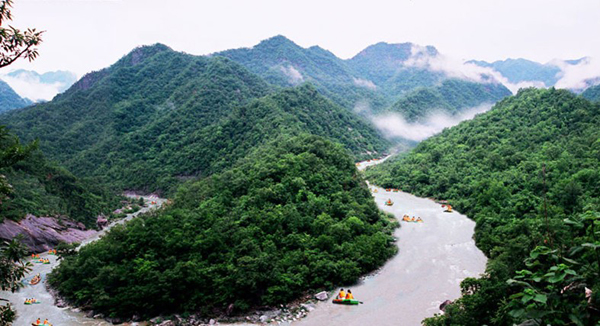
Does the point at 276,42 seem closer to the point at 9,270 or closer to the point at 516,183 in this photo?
the point at 516,183

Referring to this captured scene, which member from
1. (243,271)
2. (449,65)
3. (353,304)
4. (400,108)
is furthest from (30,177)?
(449,65)

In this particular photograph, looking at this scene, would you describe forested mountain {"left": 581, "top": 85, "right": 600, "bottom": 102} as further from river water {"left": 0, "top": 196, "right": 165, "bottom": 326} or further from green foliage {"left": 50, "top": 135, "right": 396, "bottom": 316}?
river water {"left": 0, "top": 196, "right": 165, "bottom": 326}

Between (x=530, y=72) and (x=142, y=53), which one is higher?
(x=530, y=72)

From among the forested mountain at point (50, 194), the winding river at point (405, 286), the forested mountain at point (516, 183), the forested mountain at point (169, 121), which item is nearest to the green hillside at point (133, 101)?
the forested mountain at point (169, 121)

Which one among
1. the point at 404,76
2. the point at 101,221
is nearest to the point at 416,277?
the point at 101,221

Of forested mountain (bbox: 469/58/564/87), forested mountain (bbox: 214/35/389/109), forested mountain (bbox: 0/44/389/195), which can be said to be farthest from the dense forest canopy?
forested mountain (bbox: 0/44/389/195)
